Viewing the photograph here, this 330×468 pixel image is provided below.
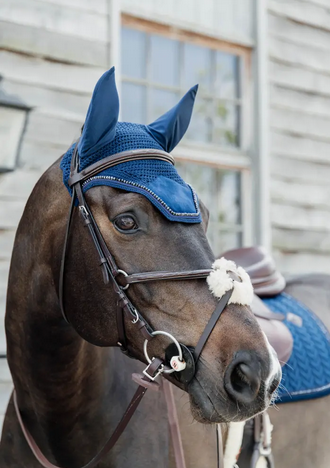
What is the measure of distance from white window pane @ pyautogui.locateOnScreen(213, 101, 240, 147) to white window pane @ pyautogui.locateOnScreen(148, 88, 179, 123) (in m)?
0.38

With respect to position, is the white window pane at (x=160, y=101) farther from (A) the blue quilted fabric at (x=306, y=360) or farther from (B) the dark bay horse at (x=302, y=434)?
(B) the dark bay horse at (x=302, y=434)

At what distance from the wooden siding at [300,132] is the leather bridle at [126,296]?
116 inches

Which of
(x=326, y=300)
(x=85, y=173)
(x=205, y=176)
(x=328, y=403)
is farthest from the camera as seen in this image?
(x=205, y=176)

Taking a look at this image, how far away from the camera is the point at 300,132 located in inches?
189

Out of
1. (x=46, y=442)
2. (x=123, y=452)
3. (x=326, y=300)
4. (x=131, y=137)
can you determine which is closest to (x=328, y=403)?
(x=326, y=300)

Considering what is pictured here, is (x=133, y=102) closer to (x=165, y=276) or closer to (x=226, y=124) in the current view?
(x=226, y=124)

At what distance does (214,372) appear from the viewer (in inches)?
59.0

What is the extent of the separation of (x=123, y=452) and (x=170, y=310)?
23.0 inches

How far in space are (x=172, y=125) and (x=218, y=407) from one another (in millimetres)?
853

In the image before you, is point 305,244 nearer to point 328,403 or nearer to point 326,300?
point 326,300

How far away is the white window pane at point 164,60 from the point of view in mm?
4334

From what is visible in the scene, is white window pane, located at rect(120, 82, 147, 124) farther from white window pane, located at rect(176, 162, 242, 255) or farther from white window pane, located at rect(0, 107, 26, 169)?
white window pane, located at rect(0, 107, 26, 169)

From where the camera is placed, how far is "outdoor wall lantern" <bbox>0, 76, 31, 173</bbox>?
11.1ft

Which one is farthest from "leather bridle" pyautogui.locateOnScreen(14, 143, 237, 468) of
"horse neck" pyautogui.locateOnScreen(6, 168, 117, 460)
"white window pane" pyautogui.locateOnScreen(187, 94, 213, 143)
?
"white window pane" pyautogui.locateOnScreen(187, 94, 213, 143)
